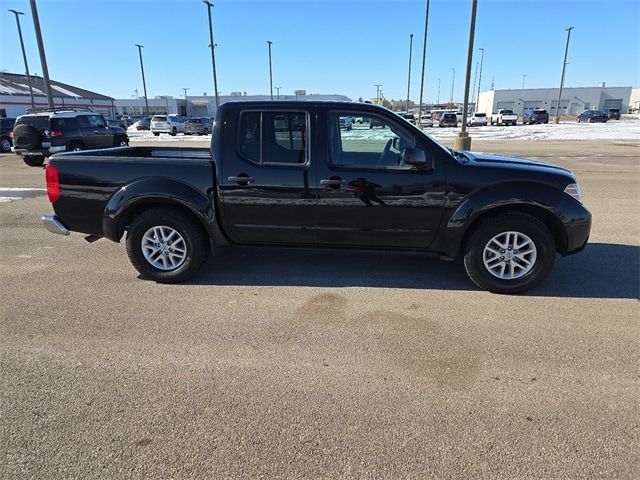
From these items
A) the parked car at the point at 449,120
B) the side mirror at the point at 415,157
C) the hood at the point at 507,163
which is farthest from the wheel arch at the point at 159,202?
the parked car at the point at 449,120

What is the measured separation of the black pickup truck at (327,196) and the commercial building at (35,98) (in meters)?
53.2

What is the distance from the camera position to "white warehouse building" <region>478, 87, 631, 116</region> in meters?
100

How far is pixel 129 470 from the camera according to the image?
2.20 m

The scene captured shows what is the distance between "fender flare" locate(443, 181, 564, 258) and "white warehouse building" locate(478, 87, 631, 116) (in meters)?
106

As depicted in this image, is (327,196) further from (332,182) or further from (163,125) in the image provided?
(163,125)

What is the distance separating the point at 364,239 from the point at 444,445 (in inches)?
92.0

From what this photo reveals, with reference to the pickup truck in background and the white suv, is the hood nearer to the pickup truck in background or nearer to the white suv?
the white suv

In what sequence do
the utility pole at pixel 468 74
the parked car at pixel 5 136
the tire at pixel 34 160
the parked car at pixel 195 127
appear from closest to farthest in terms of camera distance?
the tire at pixel 34 160, the utility pole at pixel 468 74, the parked car at pixel 5 136, the parked car at pixel 195 127

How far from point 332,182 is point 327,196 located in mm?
146

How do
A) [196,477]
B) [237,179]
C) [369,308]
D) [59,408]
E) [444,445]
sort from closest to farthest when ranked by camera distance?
[196,477]
[444,445]
[59,408]
[369,308]
[237,179]

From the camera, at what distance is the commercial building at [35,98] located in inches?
2072

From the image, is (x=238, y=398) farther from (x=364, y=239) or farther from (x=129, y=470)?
(x=364, y=239)

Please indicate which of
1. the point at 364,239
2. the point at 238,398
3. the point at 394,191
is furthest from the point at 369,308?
the point at 238,398

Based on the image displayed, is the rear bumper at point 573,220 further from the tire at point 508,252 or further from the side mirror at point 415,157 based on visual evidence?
the side mirror at point 415,157
